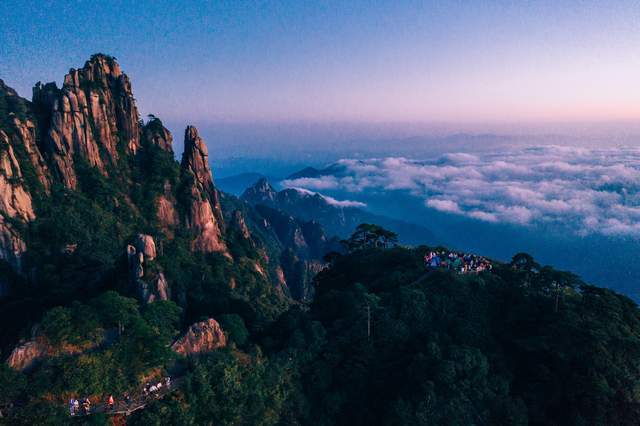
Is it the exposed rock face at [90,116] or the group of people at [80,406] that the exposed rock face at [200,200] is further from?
the group of people at [80,406]

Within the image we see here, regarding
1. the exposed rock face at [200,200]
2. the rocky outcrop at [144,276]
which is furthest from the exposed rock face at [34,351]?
the exposed rock face at [200,200]

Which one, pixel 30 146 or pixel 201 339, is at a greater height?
pixel 30 146

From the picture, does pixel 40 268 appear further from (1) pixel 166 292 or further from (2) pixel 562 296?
(2) pixel 562 296

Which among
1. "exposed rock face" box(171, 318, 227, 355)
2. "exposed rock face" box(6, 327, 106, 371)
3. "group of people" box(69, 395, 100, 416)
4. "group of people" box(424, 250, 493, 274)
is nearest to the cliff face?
"exposed rock face" box(171, 318, 227, 355)

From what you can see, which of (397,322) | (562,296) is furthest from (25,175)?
(562,296)

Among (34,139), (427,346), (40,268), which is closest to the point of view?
(427,346)

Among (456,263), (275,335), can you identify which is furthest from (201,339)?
(456,263)

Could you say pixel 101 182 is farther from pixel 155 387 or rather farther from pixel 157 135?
pixel 155 387
